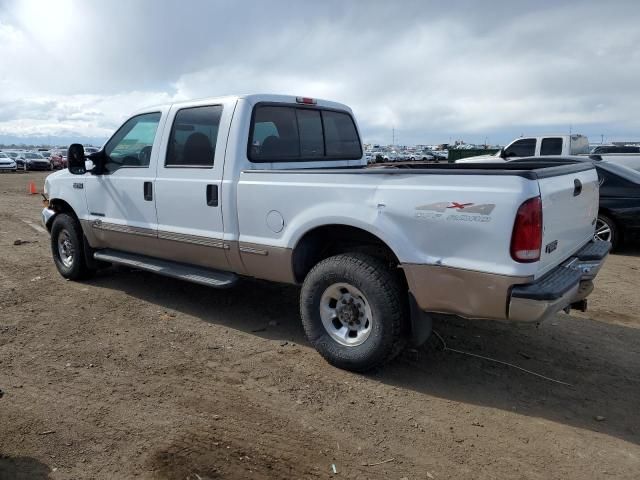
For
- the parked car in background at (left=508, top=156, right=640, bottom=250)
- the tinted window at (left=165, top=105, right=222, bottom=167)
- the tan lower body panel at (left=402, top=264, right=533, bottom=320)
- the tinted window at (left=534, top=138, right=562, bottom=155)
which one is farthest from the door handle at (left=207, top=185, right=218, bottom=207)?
the tinted window at (left=534, top=138, right=562, bottom=155)

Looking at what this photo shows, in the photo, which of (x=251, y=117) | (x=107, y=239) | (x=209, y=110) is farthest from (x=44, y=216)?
(x=251, y=117)

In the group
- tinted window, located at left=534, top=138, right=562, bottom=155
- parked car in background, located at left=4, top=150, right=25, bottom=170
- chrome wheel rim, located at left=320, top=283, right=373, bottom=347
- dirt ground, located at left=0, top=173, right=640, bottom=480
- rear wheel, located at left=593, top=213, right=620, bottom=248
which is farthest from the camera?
parked car in background, located at left=4, top=150, right=25, bottom=170

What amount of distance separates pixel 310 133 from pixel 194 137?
44.5 inches

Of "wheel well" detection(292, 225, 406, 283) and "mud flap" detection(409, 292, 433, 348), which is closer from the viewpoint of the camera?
"mud flap" detection(409, 292, 433, 348)

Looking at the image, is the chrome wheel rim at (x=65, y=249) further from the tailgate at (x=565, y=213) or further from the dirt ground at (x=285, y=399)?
the tailgate at (x=565, y=213)

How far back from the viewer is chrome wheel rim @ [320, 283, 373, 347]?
3.93 m

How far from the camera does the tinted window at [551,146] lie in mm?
14078

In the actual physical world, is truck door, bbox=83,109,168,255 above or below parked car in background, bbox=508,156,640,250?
above

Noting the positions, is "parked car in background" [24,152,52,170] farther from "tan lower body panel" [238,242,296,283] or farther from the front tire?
the front tire

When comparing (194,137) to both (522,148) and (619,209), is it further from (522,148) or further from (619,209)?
(522,148)

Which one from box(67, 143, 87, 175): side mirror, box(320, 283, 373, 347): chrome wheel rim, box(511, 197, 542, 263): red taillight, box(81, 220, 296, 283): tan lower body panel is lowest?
box(320, 283, 373, 347): chrome wheel rim

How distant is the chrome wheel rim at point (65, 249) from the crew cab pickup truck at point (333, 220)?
0.47 metres

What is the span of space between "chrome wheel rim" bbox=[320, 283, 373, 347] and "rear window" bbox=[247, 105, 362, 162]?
1.43 m

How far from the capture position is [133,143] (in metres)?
5.62
